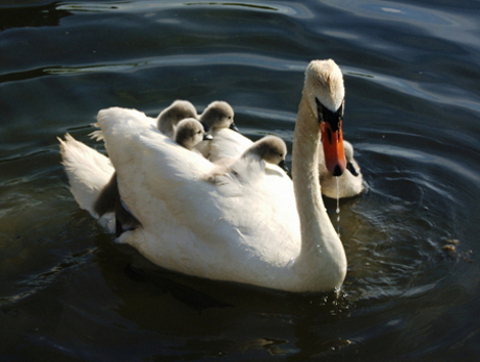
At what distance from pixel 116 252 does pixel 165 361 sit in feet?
5.41

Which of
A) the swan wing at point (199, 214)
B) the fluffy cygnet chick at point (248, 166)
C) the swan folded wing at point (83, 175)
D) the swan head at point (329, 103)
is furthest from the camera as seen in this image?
the swan folded wing at point (83, 175)

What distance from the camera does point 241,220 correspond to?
517cm

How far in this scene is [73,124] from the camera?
8.11m

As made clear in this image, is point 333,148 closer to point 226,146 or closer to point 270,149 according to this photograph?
point 270,149

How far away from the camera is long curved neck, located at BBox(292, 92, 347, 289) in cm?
500

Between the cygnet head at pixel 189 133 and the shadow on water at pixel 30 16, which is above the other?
the shadow on water at pixel 30 16

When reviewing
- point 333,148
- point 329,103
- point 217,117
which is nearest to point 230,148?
point 217,117

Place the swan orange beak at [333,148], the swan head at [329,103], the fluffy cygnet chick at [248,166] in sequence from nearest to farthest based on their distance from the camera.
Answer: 1. the swan head at [329,103]
2. the swan orange beak at [333,148]
3. the fluffy cygnet chick at [248,166]

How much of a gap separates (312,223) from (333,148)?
78 centimetres

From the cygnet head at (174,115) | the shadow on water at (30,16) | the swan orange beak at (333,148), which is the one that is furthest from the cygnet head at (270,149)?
the shadow on water at (30,16)

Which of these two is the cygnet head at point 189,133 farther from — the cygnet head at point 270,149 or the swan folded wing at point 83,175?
the swan folded wing at point 83,175

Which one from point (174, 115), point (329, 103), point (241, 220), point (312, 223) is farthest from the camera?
point (174, 115)

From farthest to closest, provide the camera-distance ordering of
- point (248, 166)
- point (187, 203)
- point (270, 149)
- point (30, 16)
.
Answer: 1. point (30, 16)
2. point (270, 149)
3. point (248, 166)
4. point (187, 203)

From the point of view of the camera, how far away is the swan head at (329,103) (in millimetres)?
4383
